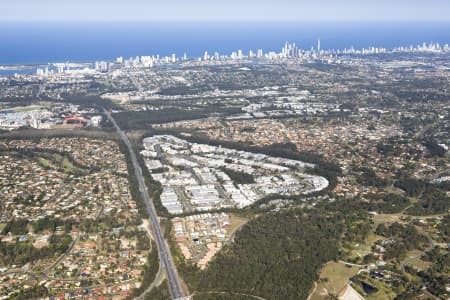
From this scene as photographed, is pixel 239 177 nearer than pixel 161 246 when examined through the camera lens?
No

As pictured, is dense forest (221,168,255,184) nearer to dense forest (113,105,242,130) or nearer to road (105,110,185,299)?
road (105,110,185,299)

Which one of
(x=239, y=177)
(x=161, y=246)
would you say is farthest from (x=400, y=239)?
(x=161, y=246)

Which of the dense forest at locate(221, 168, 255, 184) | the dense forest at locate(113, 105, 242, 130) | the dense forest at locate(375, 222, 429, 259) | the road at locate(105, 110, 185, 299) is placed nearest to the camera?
the road at locate(105, 110, 185, 299)

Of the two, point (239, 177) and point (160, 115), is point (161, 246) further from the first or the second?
point (160, 115)

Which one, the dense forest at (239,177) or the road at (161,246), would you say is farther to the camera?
the dense forest at (239,177)

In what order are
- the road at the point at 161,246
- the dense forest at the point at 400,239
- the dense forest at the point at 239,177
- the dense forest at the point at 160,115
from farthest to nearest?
the dense forest at the point at 160,115
the dense forest at the point at 239,177
the dense forest at the point at 400,239
the road at the point at 161,246

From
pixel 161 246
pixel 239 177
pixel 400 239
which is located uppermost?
pixel 239 177

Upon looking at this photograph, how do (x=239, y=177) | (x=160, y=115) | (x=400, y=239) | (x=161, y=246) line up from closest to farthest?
1. (x=161, y=246)
2. (x=400, y=239)
3. (x=239, y=177)
4. (x=160, y=115)

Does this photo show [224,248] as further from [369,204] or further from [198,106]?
[198,106]

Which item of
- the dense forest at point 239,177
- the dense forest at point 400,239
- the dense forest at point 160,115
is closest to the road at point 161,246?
the dense forest at point 239,177

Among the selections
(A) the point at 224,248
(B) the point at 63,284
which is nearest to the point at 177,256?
(A) the point at 224,248

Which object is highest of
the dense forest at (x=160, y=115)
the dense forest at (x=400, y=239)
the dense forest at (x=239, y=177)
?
the dense forest at (x=160, y=115)

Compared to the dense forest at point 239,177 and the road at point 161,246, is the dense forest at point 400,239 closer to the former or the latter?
the dense forest at point 239,177

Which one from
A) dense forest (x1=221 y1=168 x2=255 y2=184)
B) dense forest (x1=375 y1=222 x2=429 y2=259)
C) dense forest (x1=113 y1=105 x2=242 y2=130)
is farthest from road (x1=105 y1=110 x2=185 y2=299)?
dense forest (x1=113 y1=105 x2=242 y2=130)
